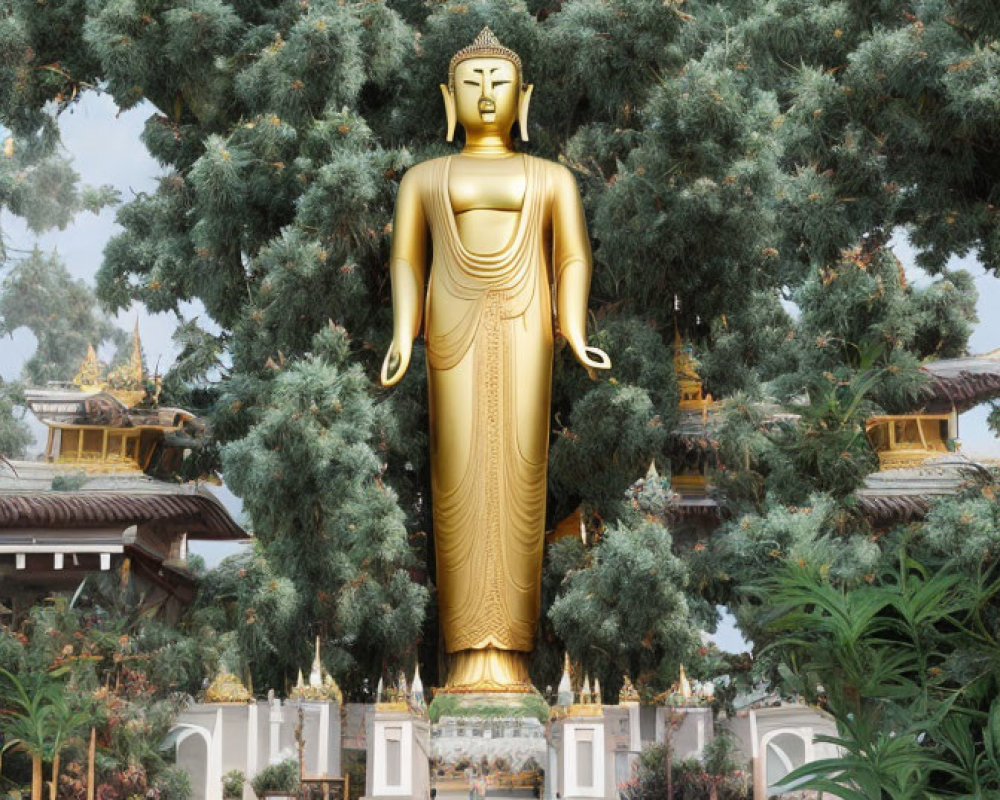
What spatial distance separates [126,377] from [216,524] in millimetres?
1507

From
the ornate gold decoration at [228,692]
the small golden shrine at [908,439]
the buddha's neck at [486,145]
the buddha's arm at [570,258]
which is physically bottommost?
the ornate gold decoration at [228,692]

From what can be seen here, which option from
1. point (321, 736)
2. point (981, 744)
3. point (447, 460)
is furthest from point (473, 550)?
point (981, 744)

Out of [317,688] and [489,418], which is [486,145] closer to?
[489,418]

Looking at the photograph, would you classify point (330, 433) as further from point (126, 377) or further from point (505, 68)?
point (126, 377)

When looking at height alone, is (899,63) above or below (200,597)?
above

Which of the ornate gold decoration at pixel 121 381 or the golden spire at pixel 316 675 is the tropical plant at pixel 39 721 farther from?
the ornate gold decoration at pixel 121 381

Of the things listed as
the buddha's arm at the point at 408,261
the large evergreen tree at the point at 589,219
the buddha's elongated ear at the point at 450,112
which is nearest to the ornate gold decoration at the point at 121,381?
the large evergreen tree at the point at 589,219

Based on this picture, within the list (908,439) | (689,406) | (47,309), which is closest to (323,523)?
(689,406)

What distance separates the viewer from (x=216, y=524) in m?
13.1

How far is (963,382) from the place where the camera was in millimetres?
12914

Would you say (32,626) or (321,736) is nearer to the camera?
(321,736)

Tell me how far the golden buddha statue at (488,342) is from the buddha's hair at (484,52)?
0.04ft

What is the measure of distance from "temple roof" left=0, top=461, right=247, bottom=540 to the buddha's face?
4.01m

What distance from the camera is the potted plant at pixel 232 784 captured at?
866 centimetres
